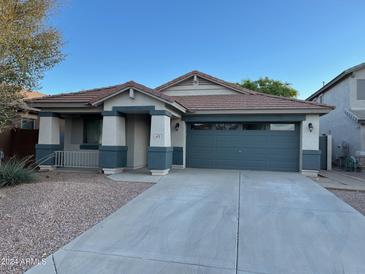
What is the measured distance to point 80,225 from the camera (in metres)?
4.97

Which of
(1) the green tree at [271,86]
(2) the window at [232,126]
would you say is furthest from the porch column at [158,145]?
(1) the green tree at [271,86]

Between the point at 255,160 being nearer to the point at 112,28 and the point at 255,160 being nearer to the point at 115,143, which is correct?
the point at 115,143

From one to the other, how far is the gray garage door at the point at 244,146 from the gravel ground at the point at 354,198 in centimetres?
373

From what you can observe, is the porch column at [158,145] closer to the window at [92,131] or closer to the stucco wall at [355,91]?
the window at [92,131]

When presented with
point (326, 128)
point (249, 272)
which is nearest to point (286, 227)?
point (249, 272)

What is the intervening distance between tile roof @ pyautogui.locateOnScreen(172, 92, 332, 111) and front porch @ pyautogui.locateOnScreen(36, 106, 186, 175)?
4.53 ft

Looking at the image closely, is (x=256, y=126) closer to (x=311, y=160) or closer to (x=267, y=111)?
(x=267, y=111)

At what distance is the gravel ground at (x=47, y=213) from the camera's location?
3.87 meters

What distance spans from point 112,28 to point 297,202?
14.3 metres

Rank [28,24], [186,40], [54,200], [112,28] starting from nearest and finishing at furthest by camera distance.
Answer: [54,200]
[28,24]
[112,28]
[186,40]

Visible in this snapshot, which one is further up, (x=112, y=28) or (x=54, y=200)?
(x=112, y=28)

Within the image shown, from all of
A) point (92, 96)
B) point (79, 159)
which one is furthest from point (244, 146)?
point (79, 159)

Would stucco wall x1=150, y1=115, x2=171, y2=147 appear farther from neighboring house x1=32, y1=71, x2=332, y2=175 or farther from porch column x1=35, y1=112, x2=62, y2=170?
porch column x1=35, y1=112, x2=62, y2=170

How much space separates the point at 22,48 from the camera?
7.20m
